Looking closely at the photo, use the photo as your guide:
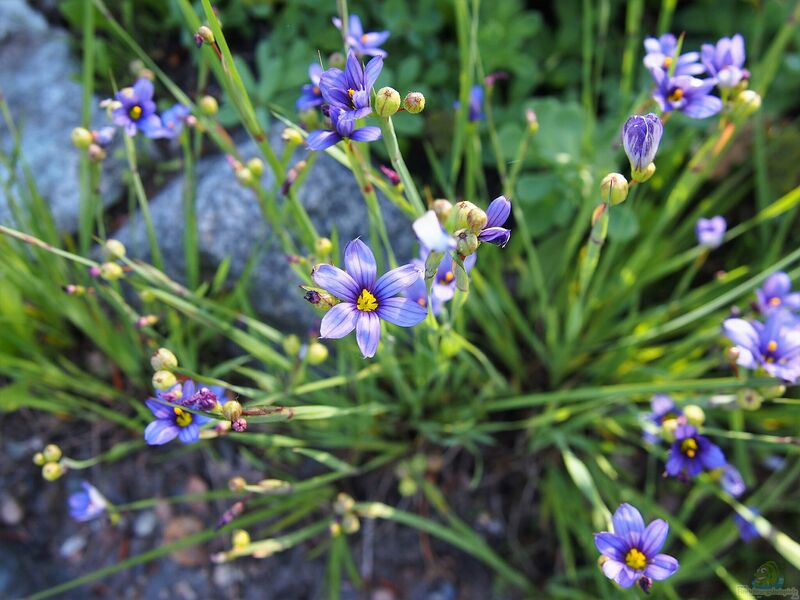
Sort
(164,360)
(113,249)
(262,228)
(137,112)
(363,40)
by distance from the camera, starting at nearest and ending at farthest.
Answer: (164,360)
(113,249)
(137,112)
(363,40)
(262,228)

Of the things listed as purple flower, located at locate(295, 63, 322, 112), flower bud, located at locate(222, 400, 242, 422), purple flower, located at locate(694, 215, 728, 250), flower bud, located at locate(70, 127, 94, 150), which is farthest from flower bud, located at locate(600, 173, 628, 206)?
flower bud, located at locate(70, 127, 94, 150)

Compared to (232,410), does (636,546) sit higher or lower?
lower

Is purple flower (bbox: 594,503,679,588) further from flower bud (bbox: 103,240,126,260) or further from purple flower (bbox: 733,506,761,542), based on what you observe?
flower bud (bbox: 103,240,126,260)

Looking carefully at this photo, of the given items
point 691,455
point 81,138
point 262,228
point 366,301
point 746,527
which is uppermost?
point 81,138

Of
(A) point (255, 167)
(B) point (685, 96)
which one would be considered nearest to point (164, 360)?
(A) point (255, 167)

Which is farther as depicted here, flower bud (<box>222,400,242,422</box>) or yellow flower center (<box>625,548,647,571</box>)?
yellow flower center (<box>625,548,647,571</box>)

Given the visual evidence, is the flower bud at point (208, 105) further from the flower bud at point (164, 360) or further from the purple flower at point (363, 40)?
the flower bud at point (164, 360)

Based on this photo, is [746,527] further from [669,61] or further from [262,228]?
[262,228]
